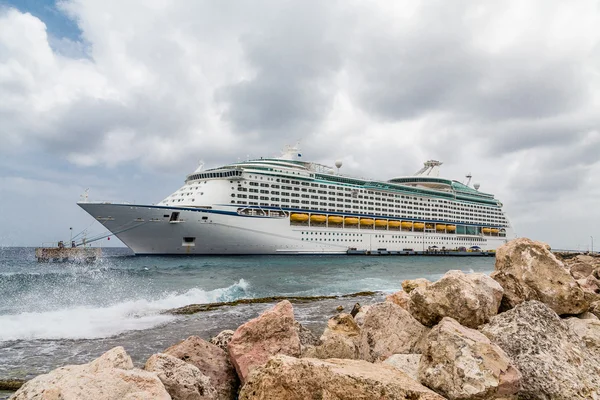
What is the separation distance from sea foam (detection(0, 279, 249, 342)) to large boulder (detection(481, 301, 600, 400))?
9102 mm

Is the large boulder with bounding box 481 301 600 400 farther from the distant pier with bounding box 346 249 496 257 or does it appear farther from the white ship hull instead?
the distant pier with bounding box 346 249 496 257

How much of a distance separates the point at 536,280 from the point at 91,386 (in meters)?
6.44

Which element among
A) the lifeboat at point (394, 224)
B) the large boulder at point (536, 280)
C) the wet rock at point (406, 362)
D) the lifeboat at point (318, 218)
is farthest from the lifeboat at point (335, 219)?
the wet rock at point (406, 362)

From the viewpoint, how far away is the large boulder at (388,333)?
17.3 ft

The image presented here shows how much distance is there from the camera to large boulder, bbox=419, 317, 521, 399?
3.54m

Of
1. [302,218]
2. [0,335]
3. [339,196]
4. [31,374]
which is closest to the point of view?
[31,374]

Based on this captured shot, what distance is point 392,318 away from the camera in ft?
18.2

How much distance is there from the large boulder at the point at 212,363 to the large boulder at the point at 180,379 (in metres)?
0.60

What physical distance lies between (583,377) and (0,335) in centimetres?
1201

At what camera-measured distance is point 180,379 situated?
4109 millimetres

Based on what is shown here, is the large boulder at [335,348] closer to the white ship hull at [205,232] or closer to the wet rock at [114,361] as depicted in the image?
the wet rock at [114,361]

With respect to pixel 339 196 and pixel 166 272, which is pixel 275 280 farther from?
pixel 339 196

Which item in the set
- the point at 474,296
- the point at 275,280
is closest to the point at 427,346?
the point at 474,296

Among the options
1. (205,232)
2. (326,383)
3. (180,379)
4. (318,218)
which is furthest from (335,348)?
(318,218)
